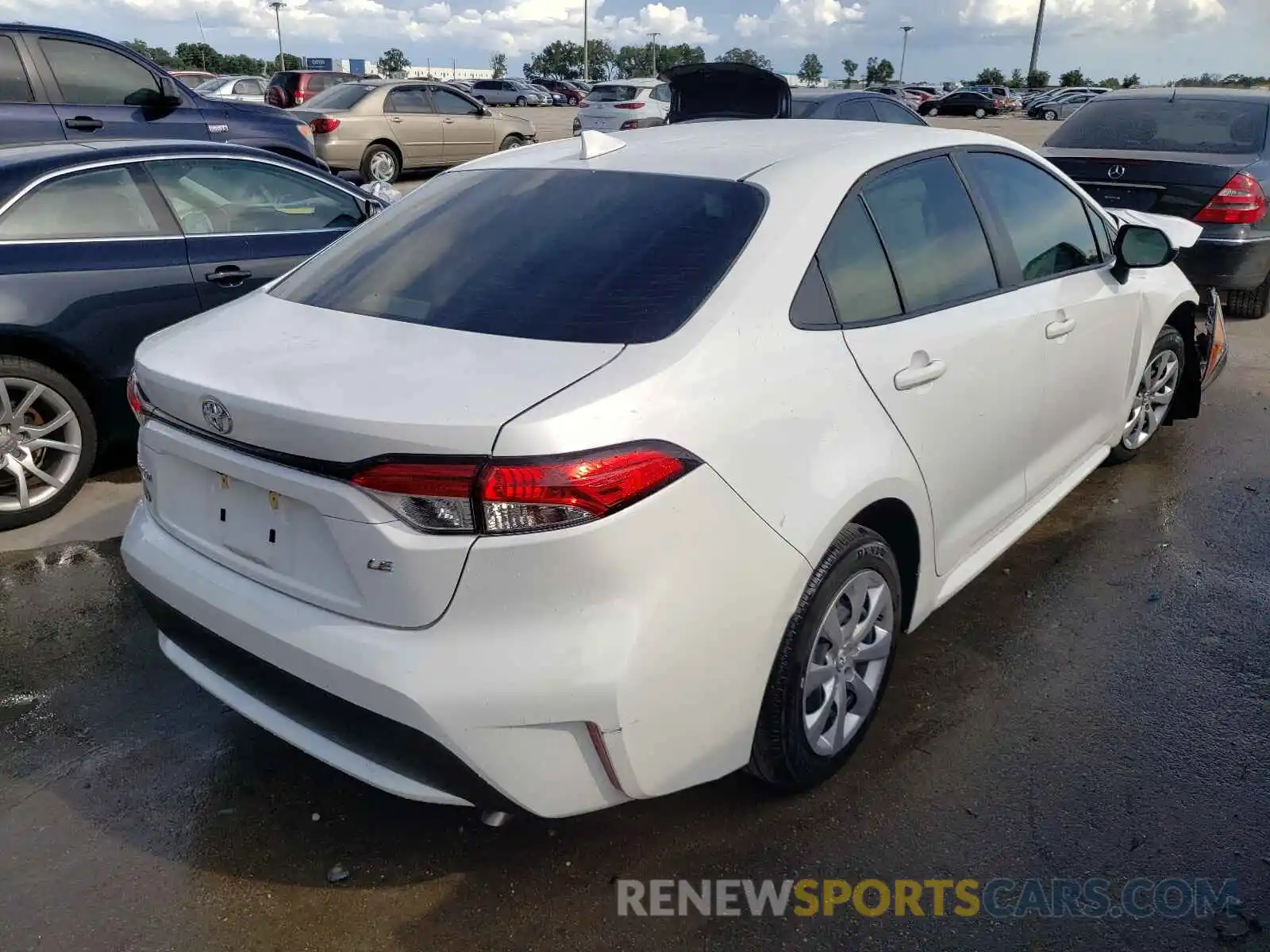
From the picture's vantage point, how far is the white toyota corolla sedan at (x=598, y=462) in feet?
6.48

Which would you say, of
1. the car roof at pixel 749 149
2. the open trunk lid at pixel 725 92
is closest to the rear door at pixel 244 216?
the car roof at pixel 749 149

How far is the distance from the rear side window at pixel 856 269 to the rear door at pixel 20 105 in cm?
772

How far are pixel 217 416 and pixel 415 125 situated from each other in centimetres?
1411

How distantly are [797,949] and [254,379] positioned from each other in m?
1.69

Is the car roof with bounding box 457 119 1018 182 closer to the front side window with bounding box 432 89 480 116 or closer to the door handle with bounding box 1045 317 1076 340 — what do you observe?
the door handle with bounding box 1045 317 1076 340

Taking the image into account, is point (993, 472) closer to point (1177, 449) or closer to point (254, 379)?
point (254, 379)

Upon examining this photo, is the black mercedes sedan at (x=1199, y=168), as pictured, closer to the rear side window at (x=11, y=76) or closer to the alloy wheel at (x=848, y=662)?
the alloy wheel at (x=848, y=662)

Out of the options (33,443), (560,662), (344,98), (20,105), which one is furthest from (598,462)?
(344,98)

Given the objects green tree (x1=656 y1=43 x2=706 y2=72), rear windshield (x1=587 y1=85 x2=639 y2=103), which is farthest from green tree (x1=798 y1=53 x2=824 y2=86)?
rear windshield (x1=587 y1=85 x2=639 y2=103)

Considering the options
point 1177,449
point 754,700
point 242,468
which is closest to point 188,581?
point 242,468

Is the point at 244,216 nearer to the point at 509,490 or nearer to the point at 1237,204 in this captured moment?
the point at 509,490

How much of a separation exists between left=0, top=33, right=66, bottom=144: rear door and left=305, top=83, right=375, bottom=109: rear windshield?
6510 mm

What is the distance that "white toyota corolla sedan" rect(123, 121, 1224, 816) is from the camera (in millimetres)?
1976

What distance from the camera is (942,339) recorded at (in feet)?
9.32
